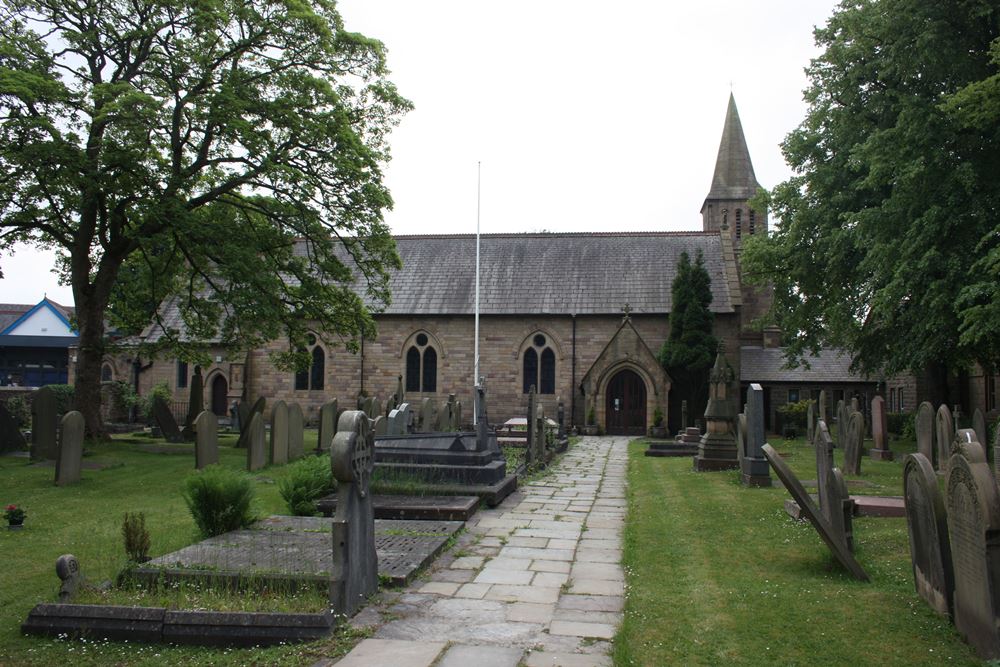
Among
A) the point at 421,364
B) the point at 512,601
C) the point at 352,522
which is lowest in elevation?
the point at 512,601

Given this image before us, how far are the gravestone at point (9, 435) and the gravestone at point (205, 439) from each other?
221 inches

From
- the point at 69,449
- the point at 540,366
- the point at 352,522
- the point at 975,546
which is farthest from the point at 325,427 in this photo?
the point at 975,546

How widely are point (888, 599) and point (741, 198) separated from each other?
4159 centimetres

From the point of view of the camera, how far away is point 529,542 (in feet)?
28.6

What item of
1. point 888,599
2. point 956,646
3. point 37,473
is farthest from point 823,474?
point 37,473

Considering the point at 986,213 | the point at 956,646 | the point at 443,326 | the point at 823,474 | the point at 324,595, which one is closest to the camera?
the point at 956,646

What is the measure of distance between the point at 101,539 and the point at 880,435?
1736cm

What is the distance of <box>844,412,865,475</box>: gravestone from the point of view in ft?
44.9

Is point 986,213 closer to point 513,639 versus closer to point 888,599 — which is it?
point 888,599

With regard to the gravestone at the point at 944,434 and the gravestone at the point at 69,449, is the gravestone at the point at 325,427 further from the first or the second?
→ the gravestone at the point at 944,434

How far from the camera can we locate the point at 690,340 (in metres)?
28.5

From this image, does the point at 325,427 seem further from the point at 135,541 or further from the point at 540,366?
the point at 540,366

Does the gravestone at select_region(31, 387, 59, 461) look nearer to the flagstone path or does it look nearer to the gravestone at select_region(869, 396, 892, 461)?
the flagstone path

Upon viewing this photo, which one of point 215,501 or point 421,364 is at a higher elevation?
point 421,364
